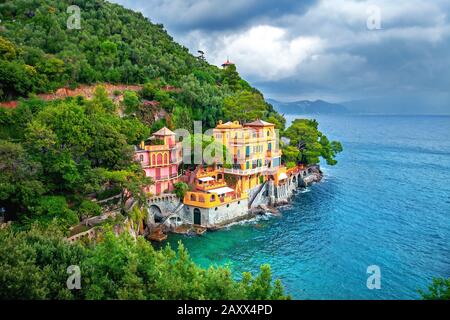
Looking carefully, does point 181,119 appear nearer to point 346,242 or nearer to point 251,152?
point 251,152

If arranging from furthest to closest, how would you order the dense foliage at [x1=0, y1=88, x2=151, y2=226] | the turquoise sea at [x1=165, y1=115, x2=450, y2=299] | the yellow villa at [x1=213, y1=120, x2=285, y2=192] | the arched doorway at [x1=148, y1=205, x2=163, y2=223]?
1. the yellow villa at [x1=213, y1=120, x2=285, y2=192]
2. the arched doorway at [x1=148, y1=205, x2=163, y2=223]
3. the turquoise sea at [x1=165, y1=115, x2=450, y2=299]
4. the dense foliage at [x1=0, y1=88, x2=151, y2=226]

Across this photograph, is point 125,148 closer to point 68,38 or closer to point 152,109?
point 152,109

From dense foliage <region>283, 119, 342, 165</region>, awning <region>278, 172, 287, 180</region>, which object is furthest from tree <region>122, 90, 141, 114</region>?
dense foliage <region>283, 119, 342, 165</region>

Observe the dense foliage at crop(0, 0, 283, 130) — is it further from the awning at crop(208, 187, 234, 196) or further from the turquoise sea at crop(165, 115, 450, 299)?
the turquoise sea at crop(165, 115, 450, 299)

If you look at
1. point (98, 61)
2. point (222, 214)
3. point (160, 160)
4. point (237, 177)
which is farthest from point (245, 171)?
point (98, 61)

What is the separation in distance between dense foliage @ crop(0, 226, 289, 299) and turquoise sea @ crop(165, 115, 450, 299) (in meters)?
12.2

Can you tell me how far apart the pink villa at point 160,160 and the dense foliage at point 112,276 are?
21143mm

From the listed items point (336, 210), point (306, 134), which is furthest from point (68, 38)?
point (336, 210)

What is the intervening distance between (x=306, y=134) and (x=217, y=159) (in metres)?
23.3

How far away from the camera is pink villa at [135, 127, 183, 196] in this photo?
39.7m

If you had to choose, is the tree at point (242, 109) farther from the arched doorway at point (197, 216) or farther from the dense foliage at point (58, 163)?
the dense foliage at point (58, 163)

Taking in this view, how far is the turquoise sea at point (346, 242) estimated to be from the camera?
29.2m

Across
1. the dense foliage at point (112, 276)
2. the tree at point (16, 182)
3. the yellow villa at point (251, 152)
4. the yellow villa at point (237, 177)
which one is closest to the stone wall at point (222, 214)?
the yellow villa at point (237, 177)

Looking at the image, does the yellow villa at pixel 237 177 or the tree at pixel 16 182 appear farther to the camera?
the yellow villa at pixel 237 177
